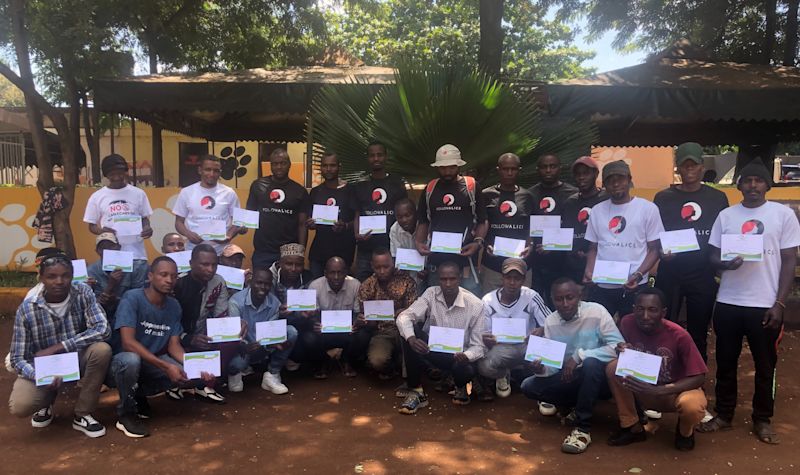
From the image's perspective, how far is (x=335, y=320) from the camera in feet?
17.3

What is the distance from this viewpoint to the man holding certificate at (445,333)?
185 inches

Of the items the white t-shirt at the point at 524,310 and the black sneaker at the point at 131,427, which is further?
the white t-shirt at the point at 524,310

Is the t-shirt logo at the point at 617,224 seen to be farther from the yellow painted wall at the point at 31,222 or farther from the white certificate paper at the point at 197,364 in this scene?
the yellow painted wall at the point at 31,222

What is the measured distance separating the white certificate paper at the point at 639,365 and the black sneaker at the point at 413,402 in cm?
157

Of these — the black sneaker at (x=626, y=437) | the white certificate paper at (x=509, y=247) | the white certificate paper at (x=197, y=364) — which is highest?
the white certificate paper at (x=509, y=247)

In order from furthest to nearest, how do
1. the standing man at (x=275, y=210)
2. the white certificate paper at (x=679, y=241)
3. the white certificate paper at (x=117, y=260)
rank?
the standing man at (x=275, y=210) < the white certificate paper at (x=117, y=260) < the white certificate paper at (x=679, y=241)

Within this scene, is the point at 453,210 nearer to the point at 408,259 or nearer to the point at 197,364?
the point at 408,259

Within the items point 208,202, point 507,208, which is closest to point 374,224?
point 507,208

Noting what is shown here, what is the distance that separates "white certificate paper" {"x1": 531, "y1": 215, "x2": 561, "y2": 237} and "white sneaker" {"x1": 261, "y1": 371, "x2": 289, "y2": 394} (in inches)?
98.9

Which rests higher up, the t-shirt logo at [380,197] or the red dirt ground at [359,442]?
the t-shirt logo at [380,197]

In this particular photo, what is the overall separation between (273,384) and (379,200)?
6.23 feet

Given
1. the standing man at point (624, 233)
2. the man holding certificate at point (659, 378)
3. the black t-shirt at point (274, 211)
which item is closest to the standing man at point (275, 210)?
the black t-shirt at point (274, 211)

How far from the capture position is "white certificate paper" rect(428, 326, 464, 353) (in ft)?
15.2

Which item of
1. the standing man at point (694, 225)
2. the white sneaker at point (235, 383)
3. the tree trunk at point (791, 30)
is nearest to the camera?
the standing man at point (694, 225)
